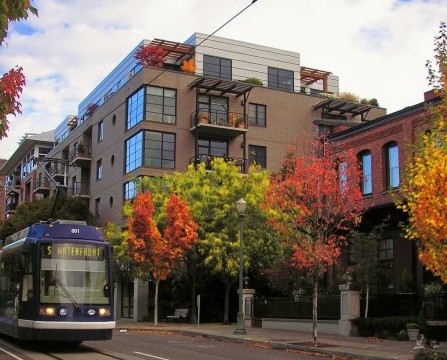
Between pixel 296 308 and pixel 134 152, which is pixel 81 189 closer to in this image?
pixel 134 152

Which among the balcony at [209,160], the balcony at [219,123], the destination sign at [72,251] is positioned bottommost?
the destination sign at [72,251]

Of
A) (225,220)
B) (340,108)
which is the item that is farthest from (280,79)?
(225,220)

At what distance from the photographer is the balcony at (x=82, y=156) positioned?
51344 mm

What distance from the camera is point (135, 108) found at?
1674 inches

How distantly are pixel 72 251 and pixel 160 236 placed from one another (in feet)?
47.5

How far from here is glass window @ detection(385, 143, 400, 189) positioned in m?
Result: 26.1

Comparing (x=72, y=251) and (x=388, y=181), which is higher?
(x=388, y=181)

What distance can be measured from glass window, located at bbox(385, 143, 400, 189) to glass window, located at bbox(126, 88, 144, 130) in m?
19.5

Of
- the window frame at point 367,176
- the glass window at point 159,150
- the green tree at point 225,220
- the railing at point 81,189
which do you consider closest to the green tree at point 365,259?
the window frame at point 367,176

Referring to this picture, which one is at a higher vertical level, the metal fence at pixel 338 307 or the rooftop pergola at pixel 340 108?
the rooftop pergola at pixel 340 108

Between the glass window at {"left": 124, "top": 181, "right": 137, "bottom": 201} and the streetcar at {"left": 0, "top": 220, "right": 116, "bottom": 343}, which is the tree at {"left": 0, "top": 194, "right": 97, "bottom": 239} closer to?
the glass window at {"left": 124, "top": 181, "right": 137, "bottom": 201}

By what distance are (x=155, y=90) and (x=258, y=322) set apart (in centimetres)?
1880

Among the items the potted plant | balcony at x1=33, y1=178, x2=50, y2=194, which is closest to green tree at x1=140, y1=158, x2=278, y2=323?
the potted plant

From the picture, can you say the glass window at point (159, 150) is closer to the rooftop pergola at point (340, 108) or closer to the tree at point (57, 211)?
the tree at point (57, 211)
